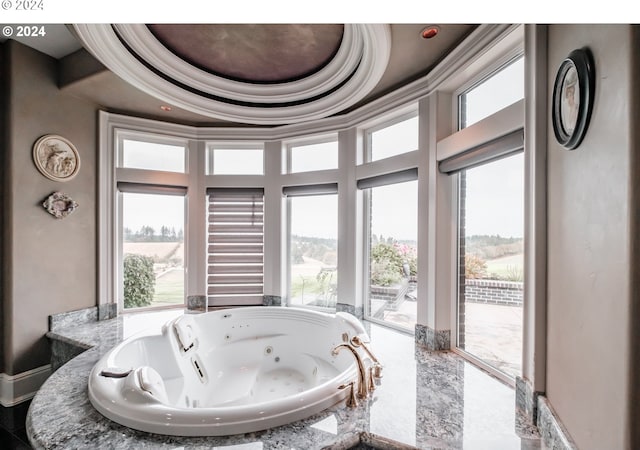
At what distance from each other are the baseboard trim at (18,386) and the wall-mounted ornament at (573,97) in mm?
3972

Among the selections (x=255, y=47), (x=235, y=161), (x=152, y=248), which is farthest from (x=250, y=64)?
(x=152, y=248)

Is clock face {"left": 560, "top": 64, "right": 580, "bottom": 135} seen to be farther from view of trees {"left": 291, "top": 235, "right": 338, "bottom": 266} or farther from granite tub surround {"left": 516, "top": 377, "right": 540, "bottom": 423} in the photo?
view of trees {"left": 291, "top": 235, "right": 338, "bottom": 266}

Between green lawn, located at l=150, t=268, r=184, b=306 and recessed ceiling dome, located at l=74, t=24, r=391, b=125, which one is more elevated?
recessed ceiling dome, located at l=74, t=24, r=391, b=125

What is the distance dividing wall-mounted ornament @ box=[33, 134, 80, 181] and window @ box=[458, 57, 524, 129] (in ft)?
11.3

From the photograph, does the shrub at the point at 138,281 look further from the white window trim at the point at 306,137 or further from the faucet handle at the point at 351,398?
the faucet handle at the point at 351,398

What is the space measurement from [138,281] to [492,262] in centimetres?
349

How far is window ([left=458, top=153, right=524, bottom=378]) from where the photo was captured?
5.67 ft

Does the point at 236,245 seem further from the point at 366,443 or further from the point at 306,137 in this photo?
the point at 366,443

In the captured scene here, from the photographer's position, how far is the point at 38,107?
2494mm

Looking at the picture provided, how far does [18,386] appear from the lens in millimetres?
2402

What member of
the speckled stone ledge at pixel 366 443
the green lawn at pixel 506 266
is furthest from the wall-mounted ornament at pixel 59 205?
the green lawn at pixel 506 266

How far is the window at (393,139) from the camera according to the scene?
101 inches

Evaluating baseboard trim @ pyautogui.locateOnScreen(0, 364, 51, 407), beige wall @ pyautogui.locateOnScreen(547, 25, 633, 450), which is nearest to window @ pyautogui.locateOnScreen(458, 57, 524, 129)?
beige wall @ pyautogui.locateOnScreen(547, 25, 633, 450)

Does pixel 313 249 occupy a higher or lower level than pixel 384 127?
lower
